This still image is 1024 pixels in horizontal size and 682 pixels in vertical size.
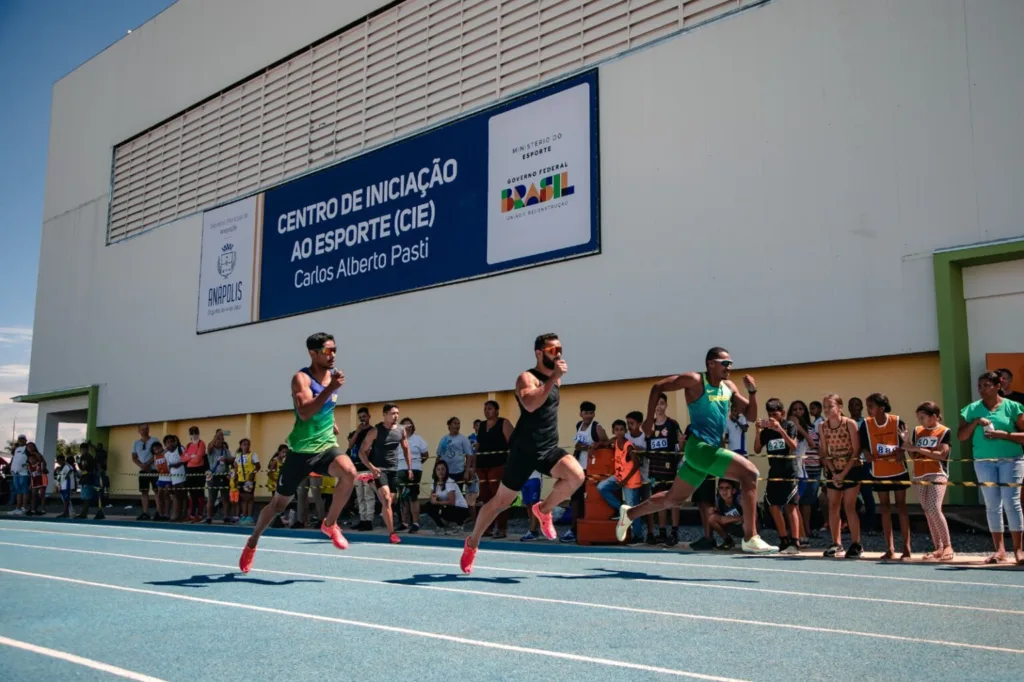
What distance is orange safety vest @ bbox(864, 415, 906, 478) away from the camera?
1001cm

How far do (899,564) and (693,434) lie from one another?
2869mm

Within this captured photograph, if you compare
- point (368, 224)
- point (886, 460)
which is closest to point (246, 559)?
point (886, 460)

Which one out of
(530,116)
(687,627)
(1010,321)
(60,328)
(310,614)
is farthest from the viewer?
(60,328)

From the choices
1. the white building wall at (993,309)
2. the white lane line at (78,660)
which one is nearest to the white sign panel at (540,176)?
the white building wall at (993,309)

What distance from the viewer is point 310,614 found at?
6348mm

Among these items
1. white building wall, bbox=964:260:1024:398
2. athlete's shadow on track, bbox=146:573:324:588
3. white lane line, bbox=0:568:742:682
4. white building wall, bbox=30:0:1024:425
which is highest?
white building wall, bbox=30:0:1024:425

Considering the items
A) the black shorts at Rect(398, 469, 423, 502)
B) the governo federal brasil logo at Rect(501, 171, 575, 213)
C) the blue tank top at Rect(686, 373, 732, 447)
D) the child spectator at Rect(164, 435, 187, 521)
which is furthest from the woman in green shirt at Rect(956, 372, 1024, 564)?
the child spectator at Rect(164, 435, 187, 521)

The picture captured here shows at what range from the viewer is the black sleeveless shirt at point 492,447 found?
1409cm

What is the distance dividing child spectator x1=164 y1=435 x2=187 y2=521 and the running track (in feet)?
32.1

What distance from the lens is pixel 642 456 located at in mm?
12539

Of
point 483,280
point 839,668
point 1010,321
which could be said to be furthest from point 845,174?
point 839,668

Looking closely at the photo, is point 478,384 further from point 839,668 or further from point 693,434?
point 839,668

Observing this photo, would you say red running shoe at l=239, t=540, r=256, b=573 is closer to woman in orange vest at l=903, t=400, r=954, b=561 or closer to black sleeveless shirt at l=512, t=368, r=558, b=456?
black sleeveless shirt at l=512, t=368, r=558, b=456

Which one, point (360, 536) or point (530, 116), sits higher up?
point (530, 116)
